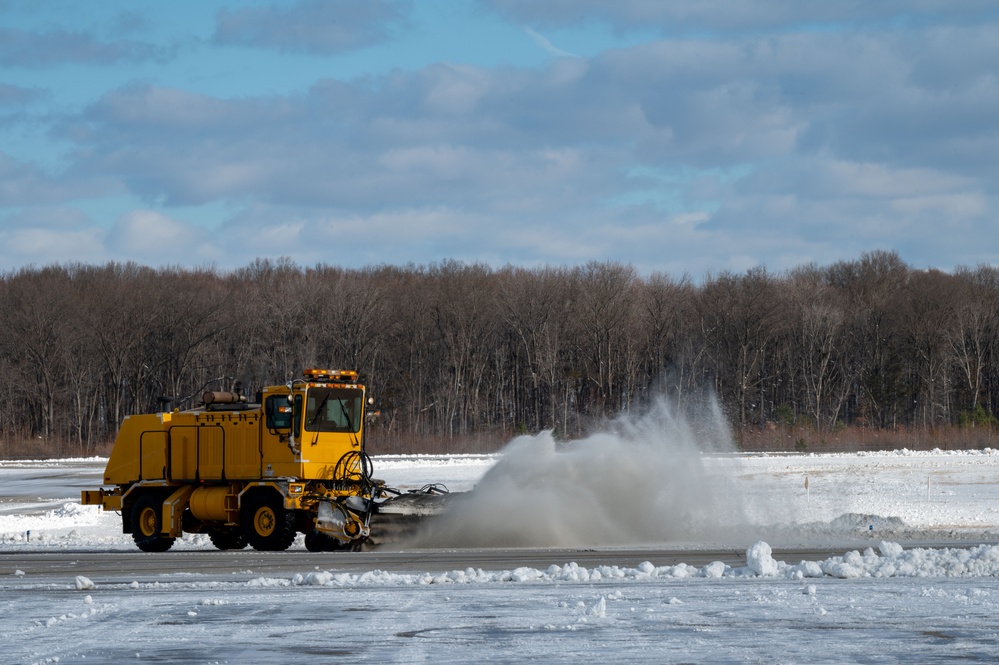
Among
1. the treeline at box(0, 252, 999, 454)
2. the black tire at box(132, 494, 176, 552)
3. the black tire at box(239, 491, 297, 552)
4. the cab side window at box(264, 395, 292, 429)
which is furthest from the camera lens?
the treeline at box(0, 252, 999, 454)

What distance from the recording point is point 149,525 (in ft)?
81.3

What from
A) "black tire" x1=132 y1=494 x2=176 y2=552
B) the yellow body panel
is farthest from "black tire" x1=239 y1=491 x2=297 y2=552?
"black tire" x1=132 y1=494 x2=176 y2=552

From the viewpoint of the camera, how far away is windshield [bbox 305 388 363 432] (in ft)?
76.7

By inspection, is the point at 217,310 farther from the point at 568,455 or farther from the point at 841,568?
the point at 841,568

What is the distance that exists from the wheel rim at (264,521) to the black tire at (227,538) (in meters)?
1.98

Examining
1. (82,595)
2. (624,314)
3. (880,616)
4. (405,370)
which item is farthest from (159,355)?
(880,616)

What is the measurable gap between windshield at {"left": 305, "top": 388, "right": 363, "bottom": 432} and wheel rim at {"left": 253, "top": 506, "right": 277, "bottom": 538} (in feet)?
6.18

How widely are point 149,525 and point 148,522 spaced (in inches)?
3.3

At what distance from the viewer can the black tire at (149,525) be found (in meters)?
24.5

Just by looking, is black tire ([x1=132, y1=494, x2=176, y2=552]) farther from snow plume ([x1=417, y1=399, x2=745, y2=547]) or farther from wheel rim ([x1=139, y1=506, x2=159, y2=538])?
snow plume ([x1=417, y1=399, x2=745, y2=547])

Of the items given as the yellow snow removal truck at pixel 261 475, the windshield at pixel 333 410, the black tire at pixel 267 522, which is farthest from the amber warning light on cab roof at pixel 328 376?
the black tire at pixel 267 522

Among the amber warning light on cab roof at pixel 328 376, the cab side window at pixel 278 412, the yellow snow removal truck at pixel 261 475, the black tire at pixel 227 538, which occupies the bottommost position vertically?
the black tire at pixel 227 538

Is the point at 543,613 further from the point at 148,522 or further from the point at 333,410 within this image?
the point at 148,522

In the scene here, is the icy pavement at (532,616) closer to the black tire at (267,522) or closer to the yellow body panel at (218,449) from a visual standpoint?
the black tire at (267,522)
